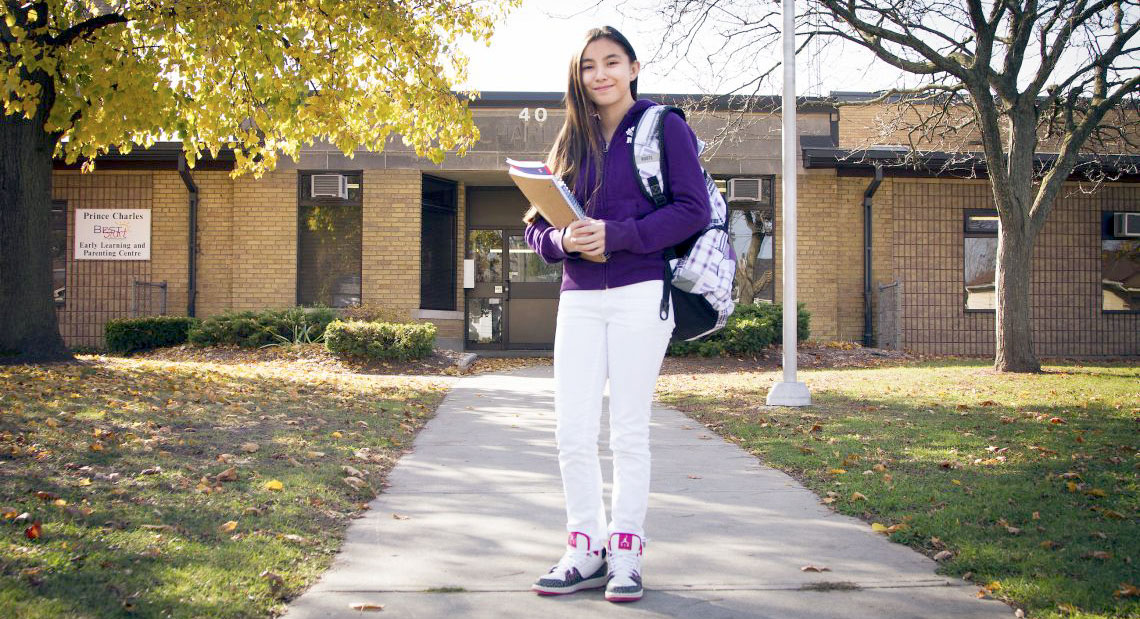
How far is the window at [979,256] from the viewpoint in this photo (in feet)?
54.0

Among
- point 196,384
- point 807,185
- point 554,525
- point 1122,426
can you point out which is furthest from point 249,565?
point 807,185

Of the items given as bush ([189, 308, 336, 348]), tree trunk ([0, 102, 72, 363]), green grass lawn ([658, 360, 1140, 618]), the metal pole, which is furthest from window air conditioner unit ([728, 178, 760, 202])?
tree trunk ([0, 102, 72, 363])

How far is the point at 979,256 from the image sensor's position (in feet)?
54.2

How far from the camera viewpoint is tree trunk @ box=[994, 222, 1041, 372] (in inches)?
455

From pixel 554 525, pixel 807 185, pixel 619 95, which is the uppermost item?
pixel 807 185

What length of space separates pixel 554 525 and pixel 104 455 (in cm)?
253

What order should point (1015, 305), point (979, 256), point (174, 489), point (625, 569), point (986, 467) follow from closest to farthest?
point (625, 569)
point (174, 489)
point (986, 467)
point (1015, 305)
point (979, 256)

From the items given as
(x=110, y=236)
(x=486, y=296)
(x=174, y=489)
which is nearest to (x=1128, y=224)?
(x=486, y=296)

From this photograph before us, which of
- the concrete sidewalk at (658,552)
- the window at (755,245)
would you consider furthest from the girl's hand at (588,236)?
the window at (755,245)

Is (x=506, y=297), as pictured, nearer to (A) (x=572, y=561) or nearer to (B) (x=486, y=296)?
(B) (x=486, y=296)

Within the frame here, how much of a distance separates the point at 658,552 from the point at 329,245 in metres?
13.3

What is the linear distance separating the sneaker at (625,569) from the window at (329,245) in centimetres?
1332

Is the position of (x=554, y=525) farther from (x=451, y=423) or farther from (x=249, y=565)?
(x=451, y=423)

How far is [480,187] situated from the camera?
17219mm
